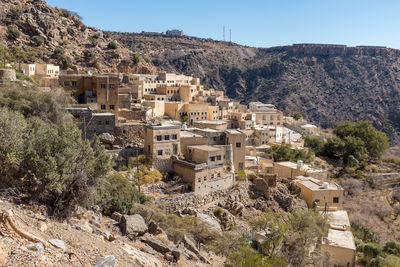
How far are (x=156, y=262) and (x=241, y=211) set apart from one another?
33.2 feet

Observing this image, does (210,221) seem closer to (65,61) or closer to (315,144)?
(315,144)

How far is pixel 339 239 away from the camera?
56.1 feet

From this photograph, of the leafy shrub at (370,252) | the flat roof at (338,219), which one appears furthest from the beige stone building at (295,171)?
the leafy shrub at (370,252)

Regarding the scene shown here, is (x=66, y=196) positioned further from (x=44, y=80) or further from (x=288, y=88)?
(x=288, y=88)

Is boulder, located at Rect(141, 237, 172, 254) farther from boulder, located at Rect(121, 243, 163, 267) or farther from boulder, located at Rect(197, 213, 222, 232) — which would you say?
boulder, located at Rect(197, 213, 222, 232)

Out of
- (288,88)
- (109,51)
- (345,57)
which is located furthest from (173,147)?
(345,57)

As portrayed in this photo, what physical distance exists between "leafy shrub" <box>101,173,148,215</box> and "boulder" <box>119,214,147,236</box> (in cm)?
142

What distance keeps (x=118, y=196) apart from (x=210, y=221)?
192 inches

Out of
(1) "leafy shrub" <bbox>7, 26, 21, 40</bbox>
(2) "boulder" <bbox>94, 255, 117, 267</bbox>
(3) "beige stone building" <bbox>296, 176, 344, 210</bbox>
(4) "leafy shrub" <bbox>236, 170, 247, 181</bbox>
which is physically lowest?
(3) "beige stone building" <bbox>296, 176, 344, 210</bbox>

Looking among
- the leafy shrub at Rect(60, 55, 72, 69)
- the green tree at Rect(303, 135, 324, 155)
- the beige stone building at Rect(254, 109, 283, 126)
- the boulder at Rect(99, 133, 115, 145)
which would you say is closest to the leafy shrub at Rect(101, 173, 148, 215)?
the boulder at Rect(99, 133, 115, 145)

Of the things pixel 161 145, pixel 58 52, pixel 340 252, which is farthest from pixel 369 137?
pixel 58 52

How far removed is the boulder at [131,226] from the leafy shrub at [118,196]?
1415 mm

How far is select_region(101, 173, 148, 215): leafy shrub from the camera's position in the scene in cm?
1196

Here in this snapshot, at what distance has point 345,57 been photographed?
337 feet
